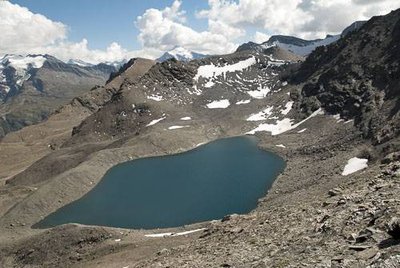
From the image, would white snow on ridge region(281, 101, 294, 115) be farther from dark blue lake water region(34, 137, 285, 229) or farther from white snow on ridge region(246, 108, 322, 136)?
dark blue lake water region(34, 137, 285, 229)

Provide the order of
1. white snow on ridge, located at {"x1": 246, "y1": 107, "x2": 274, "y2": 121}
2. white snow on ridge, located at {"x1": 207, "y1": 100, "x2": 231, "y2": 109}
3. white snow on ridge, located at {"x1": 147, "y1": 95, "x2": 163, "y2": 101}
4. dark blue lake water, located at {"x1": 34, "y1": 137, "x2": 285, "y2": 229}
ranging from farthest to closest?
white snow on ridge, located at {"x1": 147, "y1": 95, "x2": 163, "y2": 101}, white snow on ridge, located at {"x1": 207, "y1": 100, "x2": 231, "y2": 109}, white snow on ridge, located at {"x1": 246, "y1": 107, "x2": 274, "y2": 121}, dark blue lake water, located at {"x1": 34, "y1": 137, "x2": 285, "y2": 229}

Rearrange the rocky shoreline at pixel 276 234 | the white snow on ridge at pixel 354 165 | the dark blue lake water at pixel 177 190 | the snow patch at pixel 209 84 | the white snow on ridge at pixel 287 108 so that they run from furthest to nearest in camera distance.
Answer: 1. the snow patch at pixel 209 84
2. the white snow on ridge at pixel 287 108
3. the dark blue lake water at pixel 177 190
4. the white snow on ridge at pixel 354 165
5. the rocky shoreline at pixel 276 234

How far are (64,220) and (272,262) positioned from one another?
69710 mm

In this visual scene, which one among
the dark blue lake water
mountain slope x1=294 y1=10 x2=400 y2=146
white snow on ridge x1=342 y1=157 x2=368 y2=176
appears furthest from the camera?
mountain slope x1=294 y1=10 x2=400 y2=146

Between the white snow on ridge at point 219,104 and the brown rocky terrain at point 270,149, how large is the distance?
2.49 ft

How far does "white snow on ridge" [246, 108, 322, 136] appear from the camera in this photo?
143 m

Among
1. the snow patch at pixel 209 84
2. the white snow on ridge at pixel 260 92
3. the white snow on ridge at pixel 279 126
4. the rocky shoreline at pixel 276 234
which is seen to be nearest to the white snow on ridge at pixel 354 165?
the rocky shoreline at pixel 276 234

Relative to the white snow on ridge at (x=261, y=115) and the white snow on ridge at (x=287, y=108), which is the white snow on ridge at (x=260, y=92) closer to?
the white snow on ridge at (x=261, y=115)

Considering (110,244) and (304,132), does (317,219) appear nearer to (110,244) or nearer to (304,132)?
(110,244)

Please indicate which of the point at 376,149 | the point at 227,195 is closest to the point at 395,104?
the point at 376,149

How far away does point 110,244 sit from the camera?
57062mm

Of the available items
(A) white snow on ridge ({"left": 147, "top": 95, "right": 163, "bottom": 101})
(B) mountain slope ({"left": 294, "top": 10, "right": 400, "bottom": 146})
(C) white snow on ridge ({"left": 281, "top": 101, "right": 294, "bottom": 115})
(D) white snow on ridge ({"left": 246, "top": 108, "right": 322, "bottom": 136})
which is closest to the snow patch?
(A) white snow on ridge ({"left": 147, "top": 95, "right": 163, "bottom": 101})

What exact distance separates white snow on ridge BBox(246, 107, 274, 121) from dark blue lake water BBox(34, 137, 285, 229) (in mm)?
29016

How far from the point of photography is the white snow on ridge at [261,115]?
16088 cm
